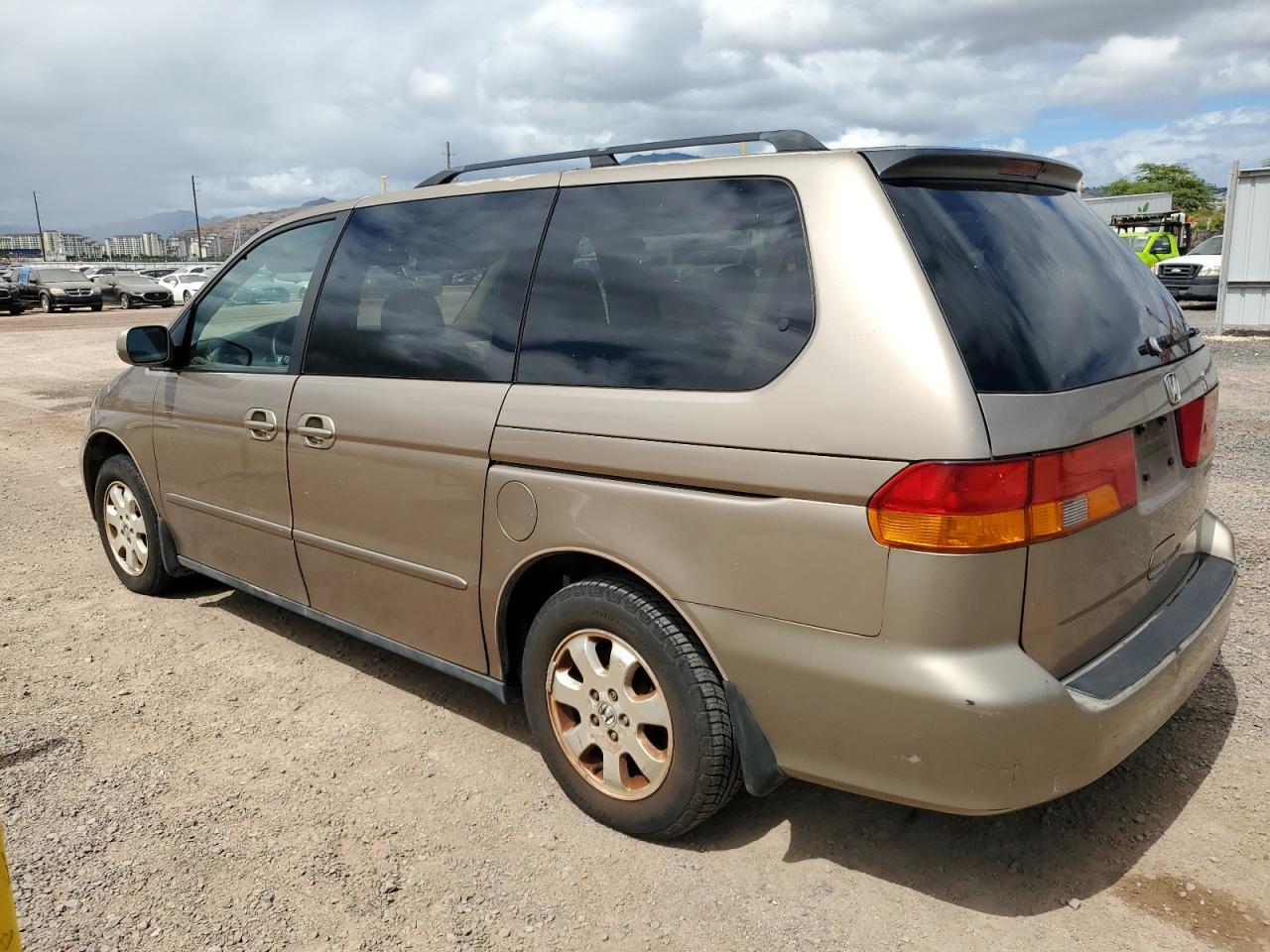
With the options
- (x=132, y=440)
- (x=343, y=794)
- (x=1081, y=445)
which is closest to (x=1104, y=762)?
(x=1081, y=445)

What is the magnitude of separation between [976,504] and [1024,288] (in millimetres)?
635

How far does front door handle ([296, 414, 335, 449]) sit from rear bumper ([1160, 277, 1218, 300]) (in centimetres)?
2210

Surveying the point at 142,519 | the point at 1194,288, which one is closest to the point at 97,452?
the point at 142,519

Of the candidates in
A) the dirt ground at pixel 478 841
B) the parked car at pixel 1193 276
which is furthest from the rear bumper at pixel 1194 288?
the dirt ground at pixel 478 841

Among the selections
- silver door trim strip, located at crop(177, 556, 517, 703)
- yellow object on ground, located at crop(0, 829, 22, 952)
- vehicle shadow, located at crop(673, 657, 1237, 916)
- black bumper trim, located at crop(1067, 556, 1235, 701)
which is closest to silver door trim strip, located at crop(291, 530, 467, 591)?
silver door trim strip, located at crop(177, 556, 517, 703)

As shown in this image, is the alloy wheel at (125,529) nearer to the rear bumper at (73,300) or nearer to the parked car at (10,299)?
the parked car at (10,299)

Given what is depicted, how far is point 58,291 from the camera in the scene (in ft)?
112

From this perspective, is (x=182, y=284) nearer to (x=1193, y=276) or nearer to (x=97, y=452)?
(x=1193, y=276)

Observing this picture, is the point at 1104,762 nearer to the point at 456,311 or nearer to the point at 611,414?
the point at 611,414

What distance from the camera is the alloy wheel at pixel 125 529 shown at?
16.3ft

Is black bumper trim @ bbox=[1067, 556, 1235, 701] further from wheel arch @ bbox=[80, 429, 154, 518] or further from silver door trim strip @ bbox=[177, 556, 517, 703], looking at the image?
wheel arch @ bbox=[80, 429, 154, 518]

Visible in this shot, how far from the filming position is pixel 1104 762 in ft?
8.04

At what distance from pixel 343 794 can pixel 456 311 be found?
1.60 meters

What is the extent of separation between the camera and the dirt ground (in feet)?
8.43
